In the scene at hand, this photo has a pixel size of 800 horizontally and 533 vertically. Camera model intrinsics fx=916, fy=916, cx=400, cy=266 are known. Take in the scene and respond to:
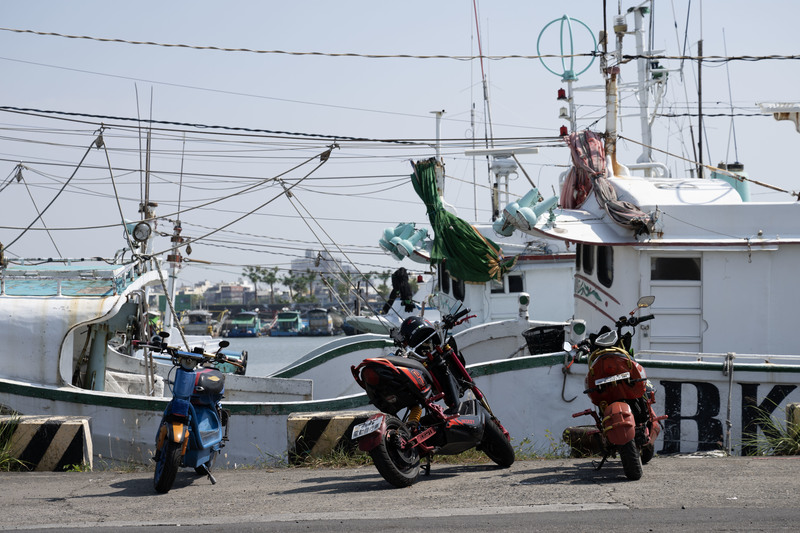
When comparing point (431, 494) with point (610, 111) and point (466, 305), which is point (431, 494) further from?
point (466, 305)

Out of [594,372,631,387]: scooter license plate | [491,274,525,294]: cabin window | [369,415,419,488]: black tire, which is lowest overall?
[369,415,419,488]: black tire

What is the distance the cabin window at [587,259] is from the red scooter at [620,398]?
5.82 metres

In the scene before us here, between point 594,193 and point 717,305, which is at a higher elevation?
point 594,193

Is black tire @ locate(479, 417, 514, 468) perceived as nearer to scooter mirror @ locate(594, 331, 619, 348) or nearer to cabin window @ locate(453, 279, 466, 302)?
scooter mirror @ locate(594, 331, 619, 348)

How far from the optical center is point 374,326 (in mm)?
41594

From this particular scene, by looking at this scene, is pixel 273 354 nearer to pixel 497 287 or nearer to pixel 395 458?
pixel 497 287

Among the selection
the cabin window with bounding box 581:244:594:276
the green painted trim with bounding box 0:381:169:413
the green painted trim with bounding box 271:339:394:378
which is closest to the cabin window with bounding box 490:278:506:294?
the green painted trim with bounding box 271:339:394:378

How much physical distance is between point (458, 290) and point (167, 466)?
13.9 meters

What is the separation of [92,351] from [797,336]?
10153mm

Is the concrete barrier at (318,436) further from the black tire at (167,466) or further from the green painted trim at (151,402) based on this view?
the green painted trim at (151,402)

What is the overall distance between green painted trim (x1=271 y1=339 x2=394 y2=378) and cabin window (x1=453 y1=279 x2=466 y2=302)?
411 centimetres

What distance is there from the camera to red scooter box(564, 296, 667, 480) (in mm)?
6844

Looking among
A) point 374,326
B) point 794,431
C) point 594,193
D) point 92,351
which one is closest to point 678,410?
point 794,431

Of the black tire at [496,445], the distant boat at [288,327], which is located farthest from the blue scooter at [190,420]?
the distant boat at [288,327]
